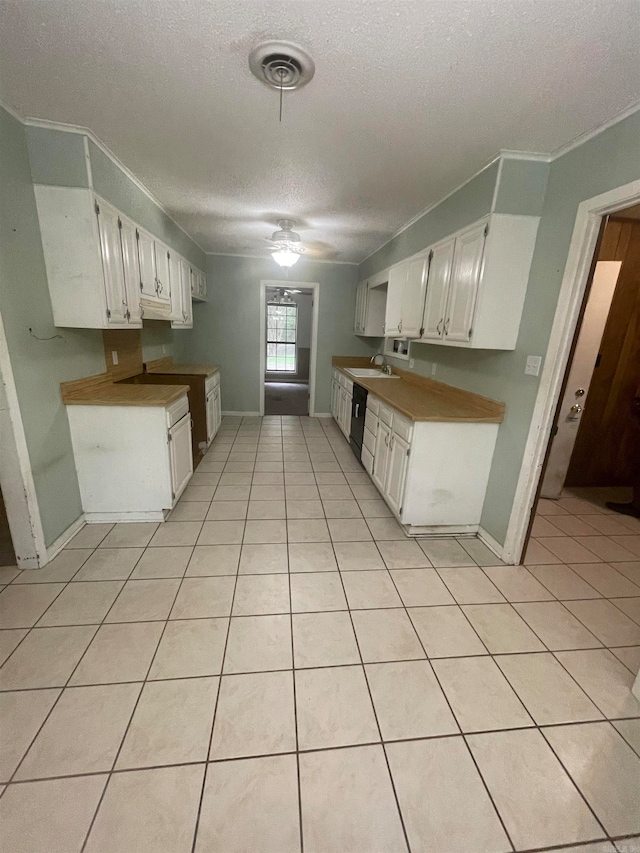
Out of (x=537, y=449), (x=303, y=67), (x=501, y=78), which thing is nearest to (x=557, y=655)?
(x=537, y=449)

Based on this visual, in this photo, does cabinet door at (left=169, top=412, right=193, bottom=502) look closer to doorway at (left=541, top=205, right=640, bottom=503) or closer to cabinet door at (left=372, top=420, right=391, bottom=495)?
cabinet door at (left=372, top=420, right=391, bottom=495)

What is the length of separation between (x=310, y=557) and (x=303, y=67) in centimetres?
254

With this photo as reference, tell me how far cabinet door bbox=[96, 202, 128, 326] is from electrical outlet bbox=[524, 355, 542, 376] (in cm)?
268

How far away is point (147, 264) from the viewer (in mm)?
2947

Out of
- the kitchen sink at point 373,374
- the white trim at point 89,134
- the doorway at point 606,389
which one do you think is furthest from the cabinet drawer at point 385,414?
the white trim at point 89,134

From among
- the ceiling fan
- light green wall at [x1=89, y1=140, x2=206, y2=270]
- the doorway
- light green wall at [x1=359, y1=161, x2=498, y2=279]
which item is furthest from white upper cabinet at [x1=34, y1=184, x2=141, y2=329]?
the doorway

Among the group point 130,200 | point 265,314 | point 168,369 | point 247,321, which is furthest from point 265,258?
point 130,200

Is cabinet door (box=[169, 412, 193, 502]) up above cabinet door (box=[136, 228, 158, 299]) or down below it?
below

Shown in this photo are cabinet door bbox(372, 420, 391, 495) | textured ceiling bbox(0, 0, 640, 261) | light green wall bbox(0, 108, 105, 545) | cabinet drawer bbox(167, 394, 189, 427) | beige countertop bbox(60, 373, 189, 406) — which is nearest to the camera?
textured ceiling bbox(0, 0, 640, 261)

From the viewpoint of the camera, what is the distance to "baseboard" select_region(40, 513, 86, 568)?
86.8 inches

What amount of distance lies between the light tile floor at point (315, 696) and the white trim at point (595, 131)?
8.20ft

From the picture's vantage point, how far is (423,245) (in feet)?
10.5

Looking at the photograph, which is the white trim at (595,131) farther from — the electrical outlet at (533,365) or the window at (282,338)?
the window at (282,338)

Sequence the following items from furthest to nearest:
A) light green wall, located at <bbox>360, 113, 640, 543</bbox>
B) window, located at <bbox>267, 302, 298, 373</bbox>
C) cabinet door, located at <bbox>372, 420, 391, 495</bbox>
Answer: window, located at <bbox>267, 302, 298, 373</bbox>
cabinet door, located at <bbox>372, 420, 391, 495</bbox>
light green wall, located at <bbox>360, 113, 640, 543</bbox>
